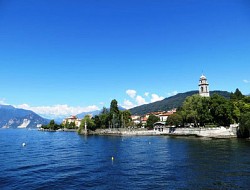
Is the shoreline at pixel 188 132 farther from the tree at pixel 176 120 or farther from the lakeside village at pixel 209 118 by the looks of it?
the tree at pixel 176 120

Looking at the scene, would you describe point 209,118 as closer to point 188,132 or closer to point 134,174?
point 188,132

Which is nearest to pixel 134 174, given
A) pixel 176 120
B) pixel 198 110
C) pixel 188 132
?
pixel 198 110

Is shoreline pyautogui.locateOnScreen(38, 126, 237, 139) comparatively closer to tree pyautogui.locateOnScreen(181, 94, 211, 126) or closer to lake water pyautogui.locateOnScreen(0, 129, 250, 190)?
tree pyautogui.locateOnScreen(181, 94, 211, 126)

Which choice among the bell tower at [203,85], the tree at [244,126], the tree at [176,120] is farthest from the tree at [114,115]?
the tree at [244,126]

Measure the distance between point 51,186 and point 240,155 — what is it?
3358 cm

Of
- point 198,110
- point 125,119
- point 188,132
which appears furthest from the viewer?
point 125,119

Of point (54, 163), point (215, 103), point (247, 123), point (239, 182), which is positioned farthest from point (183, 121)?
point (239, 182)

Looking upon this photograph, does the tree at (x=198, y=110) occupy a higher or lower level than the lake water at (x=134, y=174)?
higher

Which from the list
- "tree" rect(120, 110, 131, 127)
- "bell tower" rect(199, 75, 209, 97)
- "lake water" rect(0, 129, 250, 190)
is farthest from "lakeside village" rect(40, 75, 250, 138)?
"lake water" rect(0, 129, 250, 190)

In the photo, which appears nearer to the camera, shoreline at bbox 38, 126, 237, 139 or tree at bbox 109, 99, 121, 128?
shoreline at bbox 38, 126, 237, 139

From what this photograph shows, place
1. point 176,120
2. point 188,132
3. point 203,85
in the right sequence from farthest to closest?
point 203,85
point 176,120
point 188,132

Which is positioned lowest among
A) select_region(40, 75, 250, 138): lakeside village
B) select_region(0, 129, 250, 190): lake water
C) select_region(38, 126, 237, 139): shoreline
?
select_region(0, 129, 250, 190): lake water

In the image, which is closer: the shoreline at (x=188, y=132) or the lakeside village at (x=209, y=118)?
the lakeside village at (x=209, y=118)

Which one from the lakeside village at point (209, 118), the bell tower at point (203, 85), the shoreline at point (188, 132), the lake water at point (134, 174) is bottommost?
the lake water at point (134, 174)
